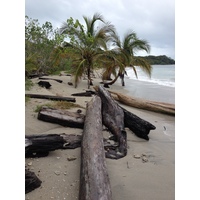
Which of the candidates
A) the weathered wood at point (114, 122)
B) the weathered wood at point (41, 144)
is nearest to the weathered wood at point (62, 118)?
the weathered wood at point (114, 122)

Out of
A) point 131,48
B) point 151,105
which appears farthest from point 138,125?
point 131,48

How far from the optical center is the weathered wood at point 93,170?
1.68 metres

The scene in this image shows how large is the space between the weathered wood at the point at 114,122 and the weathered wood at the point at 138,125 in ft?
0.51

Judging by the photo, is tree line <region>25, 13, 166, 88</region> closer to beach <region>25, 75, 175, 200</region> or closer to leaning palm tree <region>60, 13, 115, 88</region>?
leaning palm tree <region>60, 13, 115, 88</region>

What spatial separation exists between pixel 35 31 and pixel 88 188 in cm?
1184

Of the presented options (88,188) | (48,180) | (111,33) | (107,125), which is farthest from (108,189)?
(111,33)

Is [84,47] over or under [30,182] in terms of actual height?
over

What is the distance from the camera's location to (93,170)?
195cm

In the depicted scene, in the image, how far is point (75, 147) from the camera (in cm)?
288

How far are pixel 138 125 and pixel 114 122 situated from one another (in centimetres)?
40

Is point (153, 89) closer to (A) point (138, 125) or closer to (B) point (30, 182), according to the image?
(A) point (138, 125)

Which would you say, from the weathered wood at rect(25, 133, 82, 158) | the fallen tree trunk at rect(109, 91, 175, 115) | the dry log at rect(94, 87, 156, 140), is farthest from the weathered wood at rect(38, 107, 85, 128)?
the fallen tree trunk at rect(109, 91, 175, 115)

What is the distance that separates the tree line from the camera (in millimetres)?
9953
